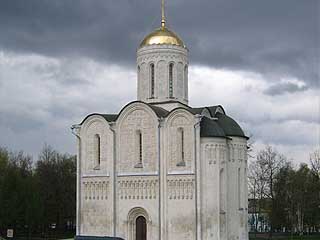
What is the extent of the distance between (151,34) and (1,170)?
21.9 meters

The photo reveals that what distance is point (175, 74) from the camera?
3581 cm

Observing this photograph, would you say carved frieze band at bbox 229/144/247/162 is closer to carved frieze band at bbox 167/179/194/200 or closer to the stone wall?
carved frieze band at bbox 167/179/194/200

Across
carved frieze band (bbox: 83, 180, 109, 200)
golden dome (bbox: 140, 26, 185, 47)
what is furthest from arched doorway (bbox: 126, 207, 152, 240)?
golden dome (bbox: 140, 26, 185, 47)

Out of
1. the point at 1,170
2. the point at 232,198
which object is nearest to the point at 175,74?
the point at 232,198

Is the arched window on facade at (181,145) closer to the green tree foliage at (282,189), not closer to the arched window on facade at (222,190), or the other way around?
the arched window on facade at (222,190)

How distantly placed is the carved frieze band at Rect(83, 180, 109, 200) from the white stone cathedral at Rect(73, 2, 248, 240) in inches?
2.3

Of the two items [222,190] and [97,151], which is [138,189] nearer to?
[97,151]

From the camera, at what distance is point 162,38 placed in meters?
36.0

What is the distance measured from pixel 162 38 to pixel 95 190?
Result: 10.3 metres

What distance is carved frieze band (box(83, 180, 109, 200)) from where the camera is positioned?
3412cm

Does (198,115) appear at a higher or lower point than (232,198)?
higher

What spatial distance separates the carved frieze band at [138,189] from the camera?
108 ft

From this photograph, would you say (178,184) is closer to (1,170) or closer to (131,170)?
(131,170)

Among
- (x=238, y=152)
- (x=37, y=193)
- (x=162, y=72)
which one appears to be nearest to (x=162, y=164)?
(x=238, y=152)
